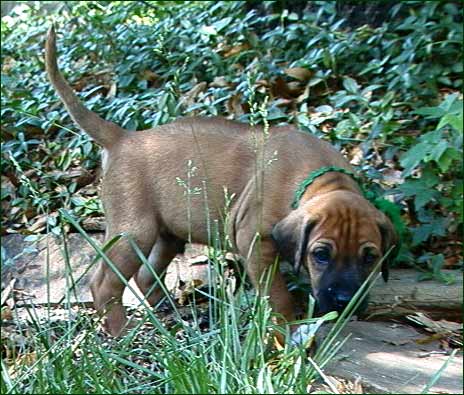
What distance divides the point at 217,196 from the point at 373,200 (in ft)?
2.78

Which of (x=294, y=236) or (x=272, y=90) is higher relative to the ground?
(x=272, y=90)

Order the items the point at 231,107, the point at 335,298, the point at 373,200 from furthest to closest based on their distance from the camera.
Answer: the point at 231,107 → the point at 373,200 → the point at 335,298

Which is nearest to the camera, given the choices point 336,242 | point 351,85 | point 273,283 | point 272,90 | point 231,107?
point 336,242

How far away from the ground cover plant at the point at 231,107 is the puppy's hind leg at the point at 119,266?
1.28ft

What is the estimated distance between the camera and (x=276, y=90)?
732 centimetres

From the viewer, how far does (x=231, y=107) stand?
275 inches

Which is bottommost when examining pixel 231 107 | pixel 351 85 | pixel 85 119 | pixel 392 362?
pixel 392 362

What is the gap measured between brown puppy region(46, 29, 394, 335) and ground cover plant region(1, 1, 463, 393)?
0.28 metres

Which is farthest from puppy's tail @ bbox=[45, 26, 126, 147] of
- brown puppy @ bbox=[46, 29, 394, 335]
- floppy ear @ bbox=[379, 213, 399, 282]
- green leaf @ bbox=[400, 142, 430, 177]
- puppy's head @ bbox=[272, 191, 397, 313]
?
green leaf @ bbox=[400, 142, 430, 177]

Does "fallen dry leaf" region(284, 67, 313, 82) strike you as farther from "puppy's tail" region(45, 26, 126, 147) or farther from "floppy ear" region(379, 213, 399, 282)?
"floppy ear" region(379, 213, 399, 282)

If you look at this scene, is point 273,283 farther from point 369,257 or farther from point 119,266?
point 119,266

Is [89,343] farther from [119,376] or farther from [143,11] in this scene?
[143,11]

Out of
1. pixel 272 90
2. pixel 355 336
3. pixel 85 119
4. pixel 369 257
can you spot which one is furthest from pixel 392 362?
pixel 272 90

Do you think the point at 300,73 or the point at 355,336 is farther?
the point at 300,73
